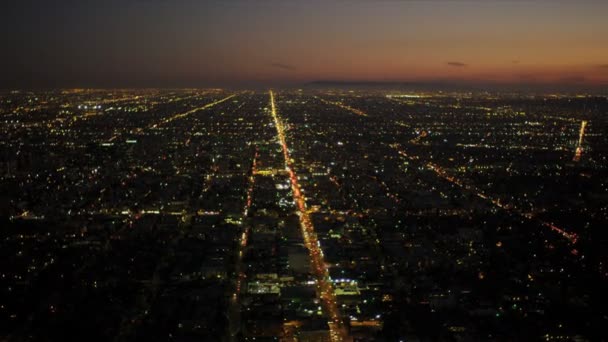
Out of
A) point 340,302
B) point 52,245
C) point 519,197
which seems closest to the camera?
point 340,302

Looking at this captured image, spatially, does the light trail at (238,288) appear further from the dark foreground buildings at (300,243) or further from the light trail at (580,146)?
Result: the light trail at (580,146)

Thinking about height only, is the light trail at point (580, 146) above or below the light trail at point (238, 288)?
above

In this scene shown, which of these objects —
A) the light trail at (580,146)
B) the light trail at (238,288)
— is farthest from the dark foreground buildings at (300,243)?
the light trail at (580,146)

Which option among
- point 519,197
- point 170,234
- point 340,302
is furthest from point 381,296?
point 519,197

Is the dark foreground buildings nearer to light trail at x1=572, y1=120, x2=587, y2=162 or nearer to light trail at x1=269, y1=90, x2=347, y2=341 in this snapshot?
light trail at x1=269, y1=90, x2=347, y2=341

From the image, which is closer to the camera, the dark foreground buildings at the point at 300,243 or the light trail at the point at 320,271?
the light trail at the point at 320,271

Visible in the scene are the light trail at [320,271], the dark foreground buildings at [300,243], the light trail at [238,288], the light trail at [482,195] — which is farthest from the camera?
the light trail at [482,195]

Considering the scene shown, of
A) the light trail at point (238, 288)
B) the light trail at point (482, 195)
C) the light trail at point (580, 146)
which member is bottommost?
the light trail at point (238, 288)

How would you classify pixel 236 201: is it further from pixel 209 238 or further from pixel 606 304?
pixel 606 304

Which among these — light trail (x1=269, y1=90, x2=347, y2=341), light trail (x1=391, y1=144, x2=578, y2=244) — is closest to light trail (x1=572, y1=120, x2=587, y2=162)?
light trail (x1=391, y1=144, x2=578, y2=244)
